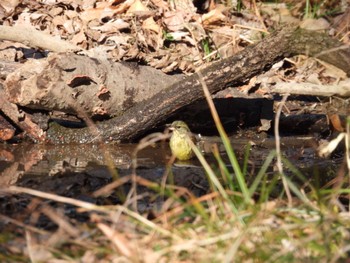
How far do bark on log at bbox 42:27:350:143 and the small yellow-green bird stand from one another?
0.28 meters

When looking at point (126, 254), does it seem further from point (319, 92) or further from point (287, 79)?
point (287, 79)

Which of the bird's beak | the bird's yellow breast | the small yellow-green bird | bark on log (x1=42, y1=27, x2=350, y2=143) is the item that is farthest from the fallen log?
the bird's yellow breast

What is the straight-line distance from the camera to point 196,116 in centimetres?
790

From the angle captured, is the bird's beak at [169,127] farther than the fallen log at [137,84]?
Yes

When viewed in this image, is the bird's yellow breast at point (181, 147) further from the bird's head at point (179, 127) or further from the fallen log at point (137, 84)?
the fallen log at point (137, 84)

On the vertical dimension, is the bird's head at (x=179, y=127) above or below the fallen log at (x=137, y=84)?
below

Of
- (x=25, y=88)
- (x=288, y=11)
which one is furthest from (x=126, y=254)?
(x=288, y=11)

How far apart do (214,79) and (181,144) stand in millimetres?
679

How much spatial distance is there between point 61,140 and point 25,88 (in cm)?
87

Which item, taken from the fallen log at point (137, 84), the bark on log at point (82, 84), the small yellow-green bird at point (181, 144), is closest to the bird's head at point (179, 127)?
the small yellow-green bird at point (181, 144)

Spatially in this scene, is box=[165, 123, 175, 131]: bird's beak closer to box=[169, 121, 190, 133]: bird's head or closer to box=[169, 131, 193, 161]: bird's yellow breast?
box=[169, 121, 190, 133]: bird's head

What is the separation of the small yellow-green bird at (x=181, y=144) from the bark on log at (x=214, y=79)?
0.28m

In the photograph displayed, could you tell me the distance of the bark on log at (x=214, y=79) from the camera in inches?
266

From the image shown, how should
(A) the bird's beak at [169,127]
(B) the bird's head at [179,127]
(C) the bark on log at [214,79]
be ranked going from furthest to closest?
(A) the bird's beak at [169,127] → (B) the bird's head at [179,127] → (C) the bark on log at [214,79]
